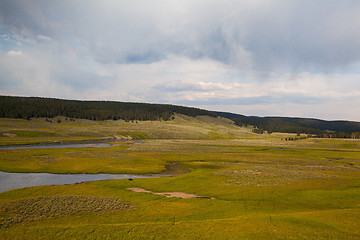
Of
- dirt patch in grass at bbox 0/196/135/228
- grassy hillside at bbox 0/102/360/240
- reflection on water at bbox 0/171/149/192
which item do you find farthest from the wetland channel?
dirt patch in grass at bbox 0/196/135/228

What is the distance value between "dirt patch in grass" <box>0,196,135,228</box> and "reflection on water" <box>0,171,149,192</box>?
14.1 m

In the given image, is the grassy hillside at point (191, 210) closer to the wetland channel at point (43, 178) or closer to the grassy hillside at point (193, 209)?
the grassy hillside at point (193, 209)

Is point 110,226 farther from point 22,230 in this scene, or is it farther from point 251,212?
point 251,212

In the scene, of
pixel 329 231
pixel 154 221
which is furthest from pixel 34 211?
pixel 329 231

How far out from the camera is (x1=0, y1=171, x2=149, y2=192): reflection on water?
4078 centimetres

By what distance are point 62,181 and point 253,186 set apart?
123 ft

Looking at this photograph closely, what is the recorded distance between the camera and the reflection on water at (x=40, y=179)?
40781 mm

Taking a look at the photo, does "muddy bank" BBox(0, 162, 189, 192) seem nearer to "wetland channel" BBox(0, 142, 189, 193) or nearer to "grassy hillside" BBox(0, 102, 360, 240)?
"wetland channel" BBox(0, 142, 189, 193)

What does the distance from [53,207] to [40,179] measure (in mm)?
23118

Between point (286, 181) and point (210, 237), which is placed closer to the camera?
point (210, 237)

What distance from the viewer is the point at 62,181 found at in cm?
4481

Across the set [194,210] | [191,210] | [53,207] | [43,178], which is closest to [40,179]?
[43,178]

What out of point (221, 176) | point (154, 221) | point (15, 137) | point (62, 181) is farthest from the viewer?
point (15, 137)

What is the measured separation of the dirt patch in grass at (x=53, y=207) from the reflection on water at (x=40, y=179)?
14131 millimetres
